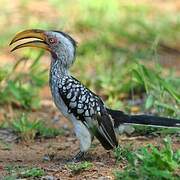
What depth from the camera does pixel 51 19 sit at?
398 inches

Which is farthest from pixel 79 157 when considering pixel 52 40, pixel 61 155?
pixel 52 40

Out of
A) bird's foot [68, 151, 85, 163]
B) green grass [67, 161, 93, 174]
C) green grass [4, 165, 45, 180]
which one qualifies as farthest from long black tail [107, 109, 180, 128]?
green grass [4, 165, 45, 180]

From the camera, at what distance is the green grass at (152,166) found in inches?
169

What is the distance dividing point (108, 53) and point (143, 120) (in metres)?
3.46

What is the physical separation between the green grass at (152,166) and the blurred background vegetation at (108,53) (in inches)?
63.4

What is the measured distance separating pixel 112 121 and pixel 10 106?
1.97m

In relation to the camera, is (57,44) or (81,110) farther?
(57,44)

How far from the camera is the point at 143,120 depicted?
5410mm

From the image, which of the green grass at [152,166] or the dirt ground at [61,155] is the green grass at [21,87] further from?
the green grass at [152,166]

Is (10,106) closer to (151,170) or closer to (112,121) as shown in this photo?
(112,121)

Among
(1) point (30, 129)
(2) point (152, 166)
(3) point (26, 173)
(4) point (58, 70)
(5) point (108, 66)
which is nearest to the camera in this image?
(2) point (152, 166)

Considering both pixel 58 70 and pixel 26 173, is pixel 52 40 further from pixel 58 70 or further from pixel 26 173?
pixel 26 173

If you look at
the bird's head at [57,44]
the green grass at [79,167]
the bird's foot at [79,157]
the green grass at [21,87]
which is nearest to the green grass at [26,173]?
the green grass at [79,167]

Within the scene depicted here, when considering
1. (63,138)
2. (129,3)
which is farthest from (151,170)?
(129,3)
